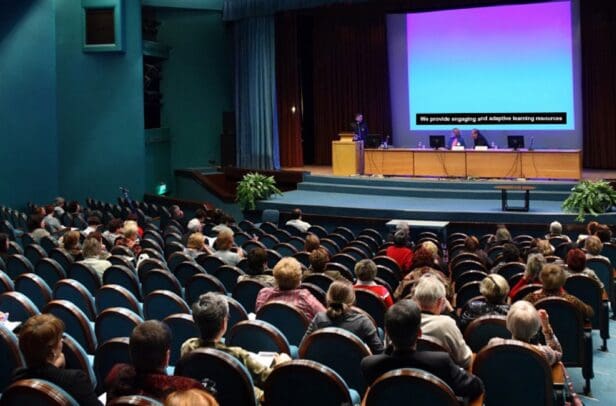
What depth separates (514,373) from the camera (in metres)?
3.67

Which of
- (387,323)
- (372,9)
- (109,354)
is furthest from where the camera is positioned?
(372,9)

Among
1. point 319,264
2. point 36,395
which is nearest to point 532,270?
point 319,264

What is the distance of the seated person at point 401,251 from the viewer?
760cm

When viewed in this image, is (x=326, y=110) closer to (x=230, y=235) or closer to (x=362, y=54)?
(x=362, y=54)

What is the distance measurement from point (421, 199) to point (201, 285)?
344 inches

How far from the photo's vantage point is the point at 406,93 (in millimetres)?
17594

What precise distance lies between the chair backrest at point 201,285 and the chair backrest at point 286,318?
1.11 metres

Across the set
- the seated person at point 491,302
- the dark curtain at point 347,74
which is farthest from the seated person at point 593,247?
the dark curtain at point 347,74

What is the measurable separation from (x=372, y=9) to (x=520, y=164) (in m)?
5.25

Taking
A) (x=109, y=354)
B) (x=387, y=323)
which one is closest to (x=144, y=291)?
(x=109, y=354)

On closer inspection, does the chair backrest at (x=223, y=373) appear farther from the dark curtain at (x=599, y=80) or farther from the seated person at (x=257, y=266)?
the dark curtain at (x=599, y=80)

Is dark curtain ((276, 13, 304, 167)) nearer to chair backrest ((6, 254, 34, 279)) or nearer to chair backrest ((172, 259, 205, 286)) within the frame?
chair backrest ((6, 254, 34, 279))

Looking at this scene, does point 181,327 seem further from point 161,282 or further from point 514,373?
point 514,373

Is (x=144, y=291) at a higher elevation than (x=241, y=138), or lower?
lower
